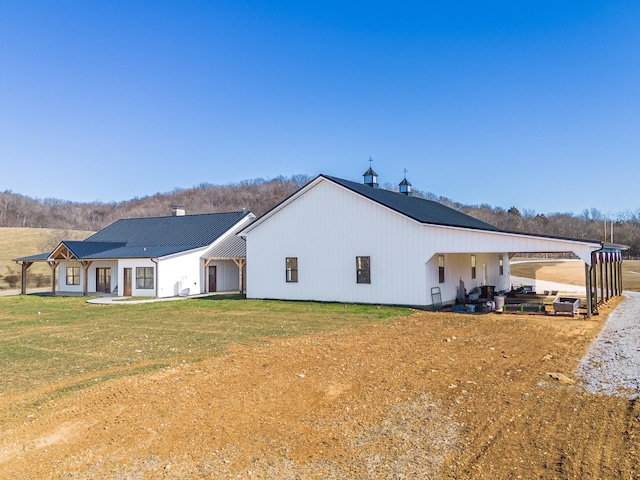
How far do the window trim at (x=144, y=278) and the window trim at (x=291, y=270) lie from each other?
8.51 metres

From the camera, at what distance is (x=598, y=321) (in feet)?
50.0

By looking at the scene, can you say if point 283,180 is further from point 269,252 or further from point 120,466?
point 120,466

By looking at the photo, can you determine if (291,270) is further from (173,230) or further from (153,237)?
(153,237)

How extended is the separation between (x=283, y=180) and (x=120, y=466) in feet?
309

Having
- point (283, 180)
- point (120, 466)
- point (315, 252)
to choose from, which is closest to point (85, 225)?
point (283, 180)

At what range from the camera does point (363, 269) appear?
19.9 metres

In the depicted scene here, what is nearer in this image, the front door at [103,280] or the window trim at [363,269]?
the window trim at [363,269]

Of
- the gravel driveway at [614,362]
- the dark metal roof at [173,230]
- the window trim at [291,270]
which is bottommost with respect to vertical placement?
the gravel driveway at [614,362]

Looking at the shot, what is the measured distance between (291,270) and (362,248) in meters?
3.96

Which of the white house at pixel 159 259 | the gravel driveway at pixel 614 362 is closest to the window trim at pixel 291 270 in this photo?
the white house at pixel 159 259

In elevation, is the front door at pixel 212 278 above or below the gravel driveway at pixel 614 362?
above

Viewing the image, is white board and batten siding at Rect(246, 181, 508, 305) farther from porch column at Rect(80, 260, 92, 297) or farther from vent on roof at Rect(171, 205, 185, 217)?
vent on roof at Rect(171, 205, 185, 217)

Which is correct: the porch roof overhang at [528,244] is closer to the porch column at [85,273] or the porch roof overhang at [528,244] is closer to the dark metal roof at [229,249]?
the dark metal roof at [229,249]

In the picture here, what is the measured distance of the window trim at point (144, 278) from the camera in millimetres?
25969
